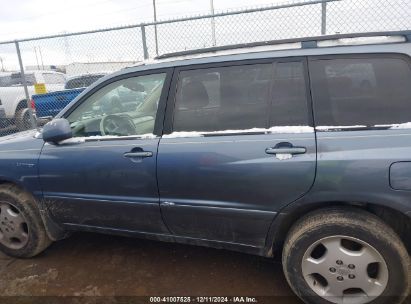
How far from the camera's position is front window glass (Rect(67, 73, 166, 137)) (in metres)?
2.78

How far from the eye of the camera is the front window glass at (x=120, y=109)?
9.12 feet

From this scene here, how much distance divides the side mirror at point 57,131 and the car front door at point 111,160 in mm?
110

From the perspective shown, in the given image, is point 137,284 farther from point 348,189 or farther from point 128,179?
point 348,189

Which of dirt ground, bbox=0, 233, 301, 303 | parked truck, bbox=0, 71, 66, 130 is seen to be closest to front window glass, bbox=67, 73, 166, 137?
dirt ground, bbox=0, 233, 301, 303

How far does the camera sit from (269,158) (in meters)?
2.25

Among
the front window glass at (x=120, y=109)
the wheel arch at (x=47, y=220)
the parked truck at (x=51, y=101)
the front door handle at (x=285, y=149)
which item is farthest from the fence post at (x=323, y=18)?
the parked truck at (x=51, y=101)

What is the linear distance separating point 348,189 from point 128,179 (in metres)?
1.57

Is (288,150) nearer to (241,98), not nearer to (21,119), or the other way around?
(241,98)

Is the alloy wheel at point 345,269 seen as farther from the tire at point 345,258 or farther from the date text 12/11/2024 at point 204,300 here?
the date text 12/11/2024 at point 204,300

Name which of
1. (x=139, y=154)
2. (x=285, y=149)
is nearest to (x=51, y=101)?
(x=139, y=154)

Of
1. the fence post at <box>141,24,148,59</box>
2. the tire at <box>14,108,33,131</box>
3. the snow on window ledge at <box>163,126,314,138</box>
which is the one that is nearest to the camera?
the snow on window ledge at <box>163,126,314,138</box>

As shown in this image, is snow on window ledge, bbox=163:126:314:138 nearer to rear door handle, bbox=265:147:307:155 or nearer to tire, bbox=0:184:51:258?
rear door handle, bbox=265:147:307:155

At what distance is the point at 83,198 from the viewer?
114 inches

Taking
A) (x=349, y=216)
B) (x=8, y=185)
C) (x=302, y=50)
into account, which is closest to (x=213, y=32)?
(x=302, y=50)
